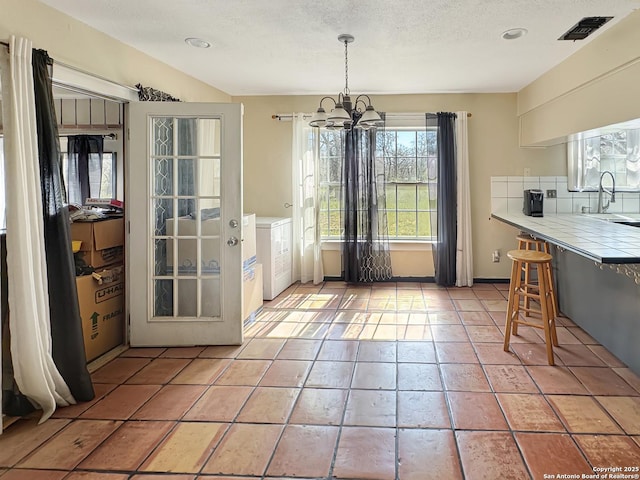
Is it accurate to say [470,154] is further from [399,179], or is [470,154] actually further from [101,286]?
[101,286]

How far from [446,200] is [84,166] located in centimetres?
403

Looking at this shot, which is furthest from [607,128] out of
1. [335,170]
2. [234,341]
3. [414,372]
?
[234,341]

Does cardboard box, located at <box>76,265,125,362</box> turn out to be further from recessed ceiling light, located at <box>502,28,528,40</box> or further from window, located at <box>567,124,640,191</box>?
window, located at <box>567,124,640,191</box>

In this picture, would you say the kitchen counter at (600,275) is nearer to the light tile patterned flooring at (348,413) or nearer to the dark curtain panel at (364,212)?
the light tile patterned flooring at (348,413)

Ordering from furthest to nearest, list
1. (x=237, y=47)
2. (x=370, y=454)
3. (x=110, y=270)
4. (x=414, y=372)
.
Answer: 1. (x=237, y=47)
2. (x=110, y=270)
3. (x=414, y=372)
4. (x=370, y=454)

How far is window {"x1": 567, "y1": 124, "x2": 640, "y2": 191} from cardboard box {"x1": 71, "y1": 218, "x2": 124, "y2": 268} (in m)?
4.36

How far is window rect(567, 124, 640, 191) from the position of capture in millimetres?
4809

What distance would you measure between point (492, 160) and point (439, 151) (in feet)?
2.27

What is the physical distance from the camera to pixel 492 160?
5.62 m

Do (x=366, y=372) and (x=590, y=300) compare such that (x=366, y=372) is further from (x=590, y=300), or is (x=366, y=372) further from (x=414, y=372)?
(x=590, y=300)

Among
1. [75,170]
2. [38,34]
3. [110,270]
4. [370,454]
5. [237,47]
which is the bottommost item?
[370,454]

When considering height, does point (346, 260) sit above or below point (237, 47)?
below

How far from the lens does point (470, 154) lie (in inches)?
221

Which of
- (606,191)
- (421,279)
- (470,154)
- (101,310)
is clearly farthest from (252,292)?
(606,191)
